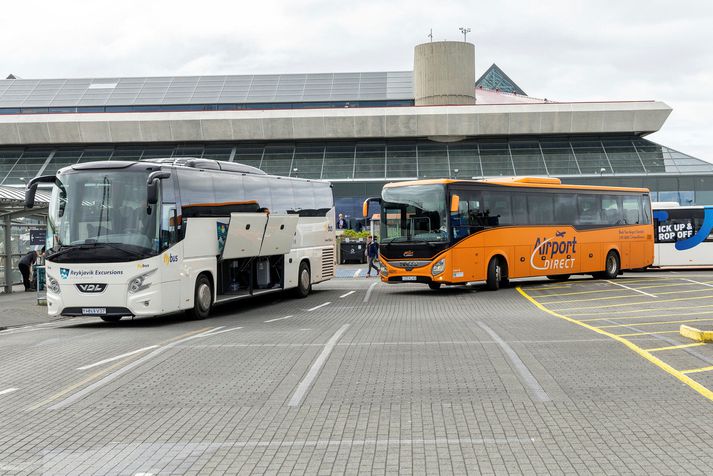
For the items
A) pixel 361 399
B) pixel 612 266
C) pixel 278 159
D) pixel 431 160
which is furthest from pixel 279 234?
pixel 278 159

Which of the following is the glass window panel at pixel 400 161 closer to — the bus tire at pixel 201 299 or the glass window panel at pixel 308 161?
the glass window panel at pixel 308 161

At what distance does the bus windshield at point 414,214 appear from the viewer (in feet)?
82.1

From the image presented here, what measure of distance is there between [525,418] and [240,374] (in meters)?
3.98

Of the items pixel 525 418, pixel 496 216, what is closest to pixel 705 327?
pixel 525 418

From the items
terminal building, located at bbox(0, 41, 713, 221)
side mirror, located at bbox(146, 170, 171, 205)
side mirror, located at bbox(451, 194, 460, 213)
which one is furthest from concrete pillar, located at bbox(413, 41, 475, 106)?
side mirror, located at bbox(146, 170, 171, 205)

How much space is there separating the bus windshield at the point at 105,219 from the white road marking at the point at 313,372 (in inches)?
193

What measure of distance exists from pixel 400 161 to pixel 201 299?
41112 mm

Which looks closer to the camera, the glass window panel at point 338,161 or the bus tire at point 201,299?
the bus tire at point 201,299

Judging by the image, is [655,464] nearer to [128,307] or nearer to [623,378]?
[623,378]

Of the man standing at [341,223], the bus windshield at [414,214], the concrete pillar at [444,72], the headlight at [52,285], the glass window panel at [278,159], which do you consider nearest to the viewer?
the headlight at [52,285]

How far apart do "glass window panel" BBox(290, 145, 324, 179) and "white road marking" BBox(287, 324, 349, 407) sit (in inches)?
1708

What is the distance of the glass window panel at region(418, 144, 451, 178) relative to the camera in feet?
187

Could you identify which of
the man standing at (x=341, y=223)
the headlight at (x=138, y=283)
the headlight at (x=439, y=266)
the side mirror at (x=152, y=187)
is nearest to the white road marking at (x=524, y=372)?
the side mirror at (x=152, y=187)

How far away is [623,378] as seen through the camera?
374 inches
